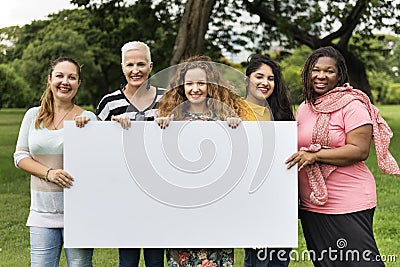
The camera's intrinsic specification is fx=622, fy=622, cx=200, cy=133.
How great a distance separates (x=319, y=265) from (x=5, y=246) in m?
3.67

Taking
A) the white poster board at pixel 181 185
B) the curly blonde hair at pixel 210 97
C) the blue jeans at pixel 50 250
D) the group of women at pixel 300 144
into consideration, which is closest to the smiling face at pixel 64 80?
the group of women at pixel 300 144

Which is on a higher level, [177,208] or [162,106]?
[162,106]

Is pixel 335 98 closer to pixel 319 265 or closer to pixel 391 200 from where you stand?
pixel 319 265

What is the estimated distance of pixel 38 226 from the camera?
318 cm

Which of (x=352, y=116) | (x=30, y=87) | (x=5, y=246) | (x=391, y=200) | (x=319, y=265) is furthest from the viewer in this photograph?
(x=30, y=87)

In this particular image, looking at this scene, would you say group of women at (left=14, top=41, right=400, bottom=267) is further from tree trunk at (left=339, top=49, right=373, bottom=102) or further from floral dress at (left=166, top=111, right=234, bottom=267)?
tree trunk at (left=339, top=49, right=373, bottom=102)

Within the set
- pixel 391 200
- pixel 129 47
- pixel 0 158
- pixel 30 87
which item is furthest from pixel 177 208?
pixel 30 87

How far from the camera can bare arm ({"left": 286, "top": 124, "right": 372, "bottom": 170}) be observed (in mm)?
3090

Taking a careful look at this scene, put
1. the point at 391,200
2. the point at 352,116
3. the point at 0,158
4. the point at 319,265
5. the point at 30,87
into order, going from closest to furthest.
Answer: the point at 352,116
the point at 319,265
the point at 391,200
the point at 0,158
the point at 30,87

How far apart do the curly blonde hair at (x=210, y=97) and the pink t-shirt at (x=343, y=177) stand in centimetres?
34

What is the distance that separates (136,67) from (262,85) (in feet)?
2.29

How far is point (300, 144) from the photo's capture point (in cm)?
325

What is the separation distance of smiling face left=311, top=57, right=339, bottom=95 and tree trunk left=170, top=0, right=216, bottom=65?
20.2 ft

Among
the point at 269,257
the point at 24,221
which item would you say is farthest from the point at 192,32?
the point at 269,257
